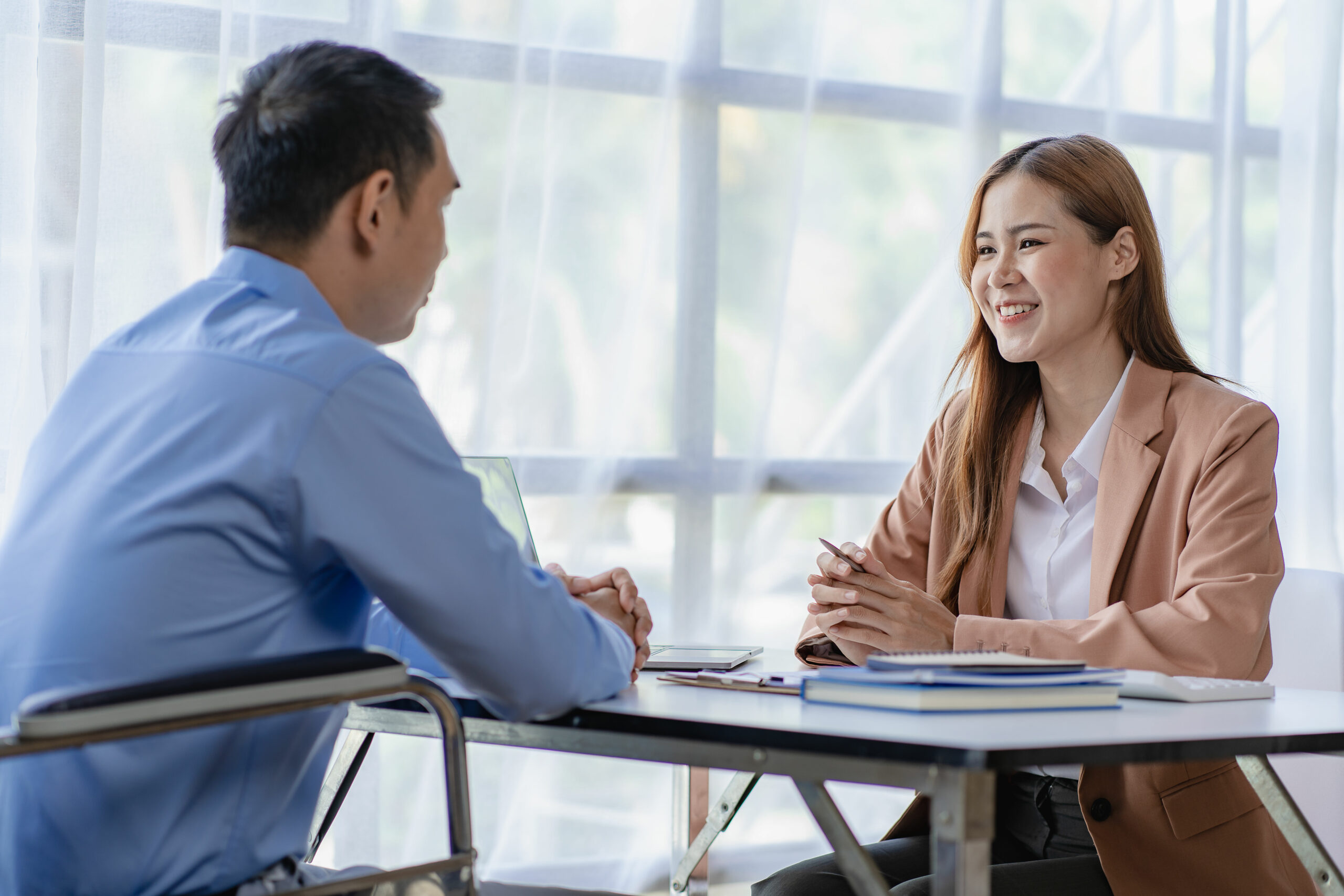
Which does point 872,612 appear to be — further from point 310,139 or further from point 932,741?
point 310,139

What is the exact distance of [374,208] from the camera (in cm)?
121

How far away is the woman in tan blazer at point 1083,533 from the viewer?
4.83 ft

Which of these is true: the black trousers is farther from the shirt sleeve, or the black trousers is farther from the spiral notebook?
the shirt sleeve

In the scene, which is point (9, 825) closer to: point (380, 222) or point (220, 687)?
point (220, 687)

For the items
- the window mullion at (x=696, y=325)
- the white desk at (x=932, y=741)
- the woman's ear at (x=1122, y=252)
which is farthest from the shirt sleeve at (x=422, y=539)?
the window mullion at (x=696, y=325)

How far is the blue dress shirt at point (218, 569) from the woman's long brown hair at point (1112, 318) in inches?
39.2

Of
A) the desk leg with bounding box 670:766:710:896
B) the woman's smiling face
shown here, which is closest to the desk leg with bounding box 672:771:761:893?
the desk leg with bounding box 670:766:710:896

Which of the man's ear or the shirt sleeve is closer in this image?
the shirt sleeve

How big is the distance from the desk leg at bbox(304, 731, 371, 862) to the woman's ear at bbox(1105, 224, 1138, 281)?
1.33 metres

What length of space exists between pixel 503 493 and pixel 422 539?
0.49 meters

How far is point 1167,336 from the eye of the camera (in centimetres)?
198

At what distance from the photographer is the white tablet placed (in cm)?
155

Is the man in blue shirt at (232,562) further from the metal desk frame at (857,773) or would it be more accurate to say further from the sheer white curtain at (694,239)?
the sheer white curtain at (694,239)

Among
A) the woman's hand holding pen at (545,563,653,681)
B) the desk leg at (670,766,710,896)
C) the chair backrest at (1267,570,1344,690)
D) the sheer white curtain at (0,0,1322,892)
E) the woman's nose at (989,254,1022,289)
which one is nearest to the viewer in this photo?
the woman's hand holding pen at (545,563,653,681)
